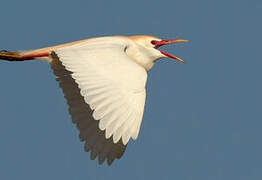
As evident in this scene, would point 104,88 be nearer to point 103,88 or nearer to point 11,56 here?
point 103,88

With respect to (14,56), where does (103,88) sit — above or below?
below

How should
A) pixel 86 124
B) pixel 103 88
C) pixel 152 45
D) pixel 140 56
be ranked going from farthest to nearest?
pixel 152 45 < pixel 140 56 < pixel 86 124 < pixel 103 88

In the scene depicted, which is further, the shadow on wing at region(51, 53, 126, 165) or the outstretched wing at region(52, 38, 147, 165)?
the shadow on wing at region(51, 53, 126, 165)

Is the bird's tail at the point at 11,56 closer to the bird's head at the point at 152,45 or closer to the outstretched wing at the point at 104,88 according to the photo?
the outstretched wing at the point at 104,88

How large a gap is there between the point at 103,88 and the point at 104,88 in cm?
1

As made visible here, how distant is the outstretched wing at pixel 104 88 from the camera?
7.64m

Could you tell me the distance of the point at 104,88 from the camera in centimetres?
780

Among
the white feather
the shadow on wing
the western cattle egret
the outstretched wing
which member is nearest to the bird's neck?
the western cattle egret

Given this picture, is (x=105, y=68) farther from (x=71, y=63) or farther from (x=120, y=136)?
(x=120, y=136)

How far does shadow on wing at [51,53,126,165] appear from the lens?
820 centimetres

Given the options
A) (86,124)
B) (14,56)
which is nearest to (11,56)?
(14,56)

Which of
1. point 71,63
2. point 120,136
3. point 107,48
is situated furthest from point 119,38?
point 120,136

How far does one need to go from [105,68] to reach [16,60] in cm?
184

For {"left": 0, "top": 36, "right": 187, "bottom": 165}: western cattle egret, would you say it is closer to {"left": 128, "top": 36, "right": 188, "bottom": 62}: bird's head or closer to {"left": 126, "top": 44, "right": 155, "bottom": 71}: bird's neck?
{"left": 126, "top": 44, "right": 155, "bottom": 71}: bird's neck
